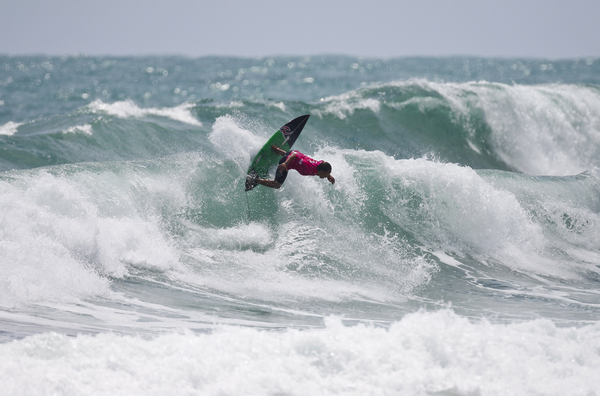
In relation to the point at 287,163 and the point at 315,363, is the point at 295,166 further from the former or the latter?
the point at 315,363

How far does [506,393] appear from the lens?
4.34 metres

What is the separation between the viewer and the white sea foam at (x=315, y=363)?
4.07 meters

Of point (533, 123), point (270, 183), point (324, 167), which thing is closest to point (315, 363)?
point (324, 167)

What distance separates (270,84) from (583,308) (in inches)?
1073

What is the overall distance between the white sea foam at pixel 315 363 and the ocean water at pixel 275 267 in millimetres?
13

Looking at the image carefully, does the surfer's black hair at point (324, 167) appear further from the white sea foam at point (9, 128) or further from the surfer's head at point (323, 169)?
the white sea foam at point (9, 128)

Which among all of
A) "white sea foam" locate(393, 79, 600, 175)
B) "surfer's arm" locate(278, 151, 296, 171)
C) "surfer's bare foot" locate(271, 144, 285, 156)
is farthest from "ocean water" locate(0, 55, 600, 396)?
"white sea foam" locate(393, 79, 600, 175)

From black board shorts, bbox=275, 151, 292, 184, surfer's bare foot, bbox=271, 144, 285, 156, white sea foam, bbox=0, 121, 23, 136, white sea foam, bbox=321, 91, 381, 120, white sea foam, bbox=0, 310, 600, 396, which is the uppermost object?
white sea foam, bbox=321, 91, 381, 120

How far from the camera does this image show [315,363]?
14.5 ft

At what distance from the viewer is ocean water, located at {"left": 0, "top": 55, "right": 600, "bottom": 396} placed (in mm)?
4344

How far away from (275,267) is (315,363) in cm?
303

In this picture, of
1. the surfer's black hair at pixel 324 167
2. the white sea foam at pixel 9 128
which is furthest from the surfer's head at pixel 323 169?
the white sea foam at pixel 9 128

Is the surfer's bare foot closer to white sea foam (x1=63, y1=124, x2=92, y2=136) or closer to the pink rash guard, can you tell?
the pink rash guard

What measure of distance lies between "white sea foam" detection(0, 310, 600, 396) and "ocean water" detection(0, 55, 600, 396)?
1cm
